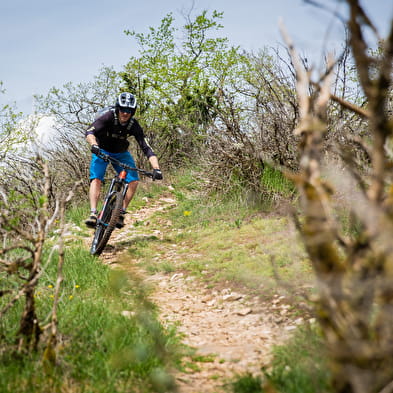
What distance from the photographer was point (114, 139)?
24.0 ft

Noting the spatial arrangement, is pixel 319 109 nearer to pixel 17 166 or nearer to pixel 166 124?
pixel 17 166

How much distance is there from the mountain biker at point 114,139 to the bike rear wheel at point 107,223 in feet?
0.49

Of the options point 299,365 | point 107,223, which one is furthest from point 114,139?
point 299,365

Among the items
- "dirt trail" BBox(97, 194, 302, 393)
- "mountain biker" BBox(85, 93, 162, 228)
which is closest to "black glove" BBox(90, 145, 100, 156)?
"mountain biker" BBox(85, 93, 162, 228)

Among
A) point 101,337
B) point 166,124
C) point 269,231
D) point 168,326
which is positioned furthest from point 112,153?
point 166,124

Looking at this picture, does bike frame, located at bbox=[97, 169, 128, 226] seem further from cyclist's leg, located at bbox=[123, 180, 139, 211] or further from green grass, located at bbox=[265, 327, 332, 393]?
green grass, located at bbox=[265, 327, 332, 393]

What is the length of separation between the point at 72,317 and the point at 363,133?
5933mm

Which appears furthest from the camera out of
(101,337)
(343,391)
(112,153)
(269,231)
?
(112,153)

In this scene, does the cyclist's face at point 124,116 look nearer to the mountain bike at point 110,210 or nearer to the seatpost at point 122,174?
the mountain bike at point 110,210

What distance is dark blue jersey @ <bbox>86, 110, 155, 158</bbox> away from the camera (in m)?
7.01

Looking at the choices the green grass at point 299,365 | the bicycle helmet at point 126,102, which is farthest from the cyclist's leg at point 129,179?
the green grass at point 299,365

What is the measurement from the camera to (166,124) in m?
15.3

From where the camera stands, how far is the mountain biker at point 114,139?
268 inches

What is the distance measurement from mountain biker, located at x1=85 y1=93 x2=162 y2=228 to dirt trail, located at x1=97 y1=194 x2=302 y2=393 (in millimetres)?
1840
